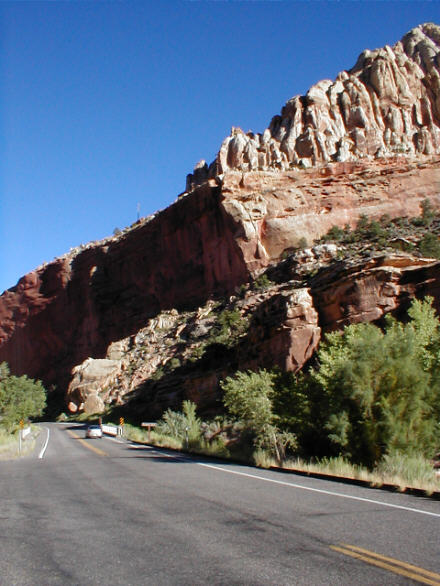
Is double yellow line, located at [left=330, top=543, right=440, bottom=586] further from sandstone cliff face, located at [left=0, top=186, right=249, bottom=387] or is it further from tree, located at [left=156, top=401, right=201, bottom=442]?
sandstone cliff face, located at [left=0, top=186, right=249, bottom=387]

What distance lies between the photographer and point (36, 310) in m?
81.1

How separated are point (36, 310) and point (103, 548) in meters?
81.1

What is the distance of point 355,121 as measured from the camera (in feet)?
214

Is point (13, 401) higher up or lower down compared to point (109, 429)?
higher up

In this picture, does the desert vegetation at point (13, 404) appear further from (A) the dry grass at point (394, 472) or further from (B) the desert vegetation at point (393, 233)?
(B) the desert vegetation at point (393, 233)

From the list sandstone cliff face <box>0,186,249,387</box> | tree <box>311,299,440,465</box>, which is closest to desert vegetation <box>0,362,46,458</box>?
sandstone cliff face <box>0,186,249,387</box>

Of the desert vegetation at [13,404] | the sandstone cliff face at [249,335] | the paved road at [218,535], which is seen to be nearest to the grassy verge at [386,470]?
the paved road at [218,535]

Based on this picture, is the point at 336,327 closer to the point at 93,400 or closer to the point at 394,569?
the point at 394,569

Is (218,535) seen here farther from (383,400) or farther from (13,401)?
(13,401)

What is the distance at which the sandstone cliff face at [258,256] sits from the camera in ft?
102

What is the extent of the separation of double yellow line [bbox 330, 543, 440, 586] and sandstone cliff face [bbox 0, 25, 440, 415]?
79.3 ft

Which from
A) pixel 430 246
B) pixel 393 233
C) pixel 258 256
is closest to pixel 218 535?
pixel 430 246

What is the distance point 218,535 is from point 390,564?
81.4 inches

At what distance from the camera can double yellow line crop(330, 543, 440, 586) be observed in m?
4.06
